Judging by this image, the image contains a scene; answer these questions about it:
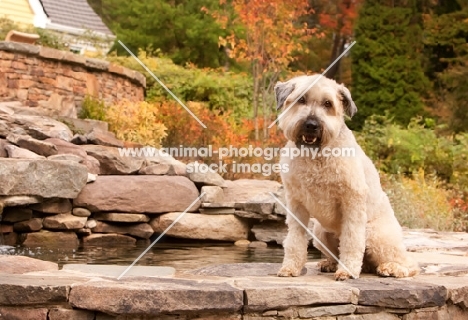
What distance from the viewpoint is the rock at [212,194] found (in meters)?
9.29

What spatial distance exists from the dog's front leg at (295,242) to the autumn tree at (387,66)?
582 inches

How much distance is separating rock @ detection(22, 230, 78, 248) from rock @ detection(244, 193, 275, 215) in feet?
7.55

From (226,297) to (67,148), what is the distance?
21.5ft

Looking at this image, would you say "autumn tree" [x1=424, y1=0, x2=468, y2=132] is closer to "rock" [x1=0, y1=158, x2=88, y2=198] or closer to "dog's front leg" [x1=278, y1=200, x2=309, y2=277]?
"rock" [x1=0, y1=158, x2=88, y2=198]

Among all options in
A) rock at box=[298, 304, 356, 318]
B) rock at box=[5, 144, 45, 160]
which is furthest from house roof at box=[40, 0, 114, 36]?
rock at box=[298, 304, 356, 318]

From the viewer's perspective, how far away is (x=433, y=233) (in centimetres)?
795

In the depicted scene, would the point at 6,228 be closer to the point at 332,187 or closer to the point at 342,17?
the point at 332,187

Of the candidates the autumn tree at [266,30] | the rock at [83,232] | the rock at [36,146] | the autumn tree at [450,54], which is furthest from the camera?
the autumn tree at [266,30]

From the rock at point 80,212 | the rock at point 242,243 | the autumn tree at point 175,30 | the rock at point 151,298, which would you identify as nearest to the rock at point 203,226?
the rock at point 242,243

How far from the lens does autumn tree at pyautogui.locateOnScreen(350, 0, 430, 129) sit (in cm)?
1884

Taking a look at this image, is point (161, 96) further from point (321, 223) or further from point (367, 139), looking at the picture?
point (321, 223)

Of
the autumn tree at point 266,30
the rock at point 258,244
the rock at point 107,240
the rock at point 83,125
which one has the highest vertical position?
the autumn tree at point 266,30

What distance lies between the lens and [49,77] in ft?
42.0

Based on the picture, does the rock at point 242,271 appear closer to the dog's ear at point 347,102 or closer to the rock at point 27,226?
the dog's ear at point 347,102
